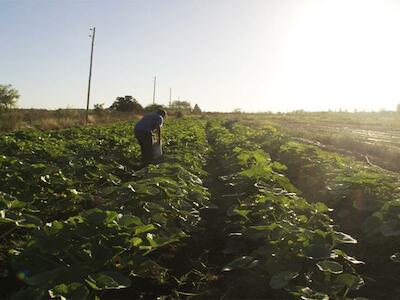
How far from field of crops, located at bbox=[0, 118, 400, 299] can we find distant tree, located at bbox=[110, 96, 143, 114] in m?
44.7

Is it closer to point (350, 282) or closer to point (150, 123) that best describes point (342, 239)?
point (350, 282)

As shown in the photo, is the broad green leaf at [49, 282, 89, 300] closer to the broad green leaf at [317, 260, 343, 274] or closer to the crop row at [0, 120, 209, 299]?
the crop row at [0, 120, 209, 299]

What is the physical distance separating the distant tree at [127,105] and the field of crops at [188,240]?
146ft

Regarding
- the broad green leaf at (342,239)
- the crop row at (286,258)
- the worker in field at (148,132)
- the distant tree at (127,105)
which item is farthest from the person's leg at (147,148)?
the distant tree at (127,105)

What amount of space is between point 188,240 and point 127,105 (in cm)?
4831

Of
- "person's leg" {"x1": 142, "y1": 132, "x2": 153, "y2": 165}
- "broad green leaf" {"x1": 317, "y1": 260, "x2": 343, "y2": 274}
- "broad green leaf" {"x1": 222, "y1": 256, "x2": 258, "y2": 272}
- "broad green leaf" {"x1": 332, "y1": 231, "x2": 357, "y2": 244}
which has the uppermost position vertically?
"person's leg" {"x1": 142, "y1": 132, "x2": 153, "y2": 165}

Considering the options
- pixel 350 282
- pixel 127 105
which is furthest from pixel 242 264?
pixel 127 105

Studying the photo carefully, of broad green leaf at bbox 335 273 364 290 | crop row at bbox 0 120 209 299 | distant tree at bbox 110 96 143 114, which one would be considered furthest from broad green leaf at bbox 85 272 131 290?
distant tree at bbox 110 96 143 114

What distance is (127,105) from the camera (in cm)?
5291

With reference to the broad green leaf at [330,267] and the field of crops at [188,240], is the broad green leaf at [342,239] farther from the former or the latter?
the broad green leaf at [330,267]

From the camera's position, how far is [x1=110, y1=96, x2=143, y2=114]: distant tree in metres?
52.8

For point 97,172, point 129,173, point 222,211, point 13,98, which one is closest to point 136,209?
point 222,211

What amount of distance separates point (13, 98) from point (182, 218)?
71377 millimetres

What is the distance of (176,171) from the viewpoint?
6.75 m
